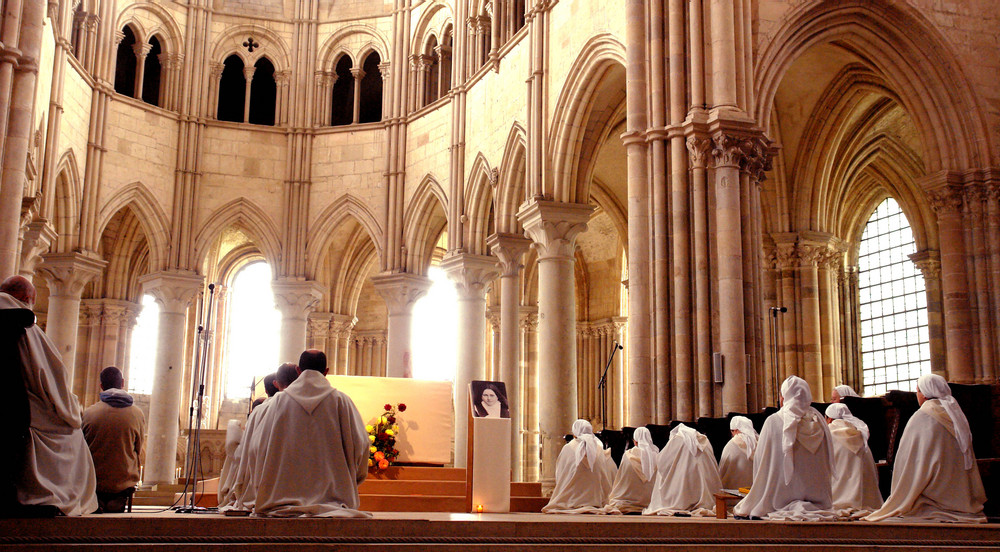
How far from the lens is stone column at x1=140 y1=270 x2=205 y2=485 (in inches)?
988

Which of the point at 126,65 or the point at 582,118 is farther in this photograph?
the point at 126,65

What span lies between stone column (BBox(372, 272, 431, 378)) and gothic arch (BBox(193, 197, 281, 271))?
2.98 metres

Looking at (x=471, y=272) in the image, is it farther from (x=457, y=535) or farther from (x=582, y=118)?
(x=457, y=535)

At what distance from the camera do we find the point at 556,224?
66.0 feet

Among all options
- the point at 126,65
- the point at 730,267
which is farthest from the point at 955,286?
the point at 126,65

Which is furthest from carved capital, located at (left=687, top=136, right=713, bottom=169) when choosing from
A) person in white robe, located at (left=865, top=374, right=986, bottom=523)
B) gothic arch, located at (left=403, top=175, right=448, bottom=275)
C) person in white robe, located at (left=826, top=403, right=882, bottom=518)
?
gothic arch, located at (left=403, top=175, right=448, bottom=275)

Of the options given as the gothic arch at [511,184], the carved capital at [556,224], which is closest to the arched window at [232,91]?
the gothic arch at [511,184]

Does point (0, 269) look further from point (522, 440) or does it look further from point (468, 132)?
point (522, 440)

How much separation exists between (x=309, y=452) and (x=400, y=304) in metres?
18.2

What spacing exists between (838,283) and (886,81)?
6952 mm

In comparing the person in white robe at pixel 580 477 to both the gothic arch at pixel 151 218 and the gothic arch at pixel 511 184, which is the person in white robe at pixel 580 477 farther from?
the gothic arch at pixel 151 218

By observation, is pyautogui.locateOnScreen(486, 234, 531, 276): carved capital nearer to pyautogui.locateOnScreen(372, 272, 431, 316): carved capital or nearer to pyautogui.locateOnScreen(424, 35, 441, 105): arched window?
pyautogui.locateOnScreen(372, 272, 431, 316): carved capital

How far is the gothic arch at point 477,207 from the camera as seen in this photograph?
23938mm

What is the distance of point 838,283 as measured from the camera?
79.3 ft
